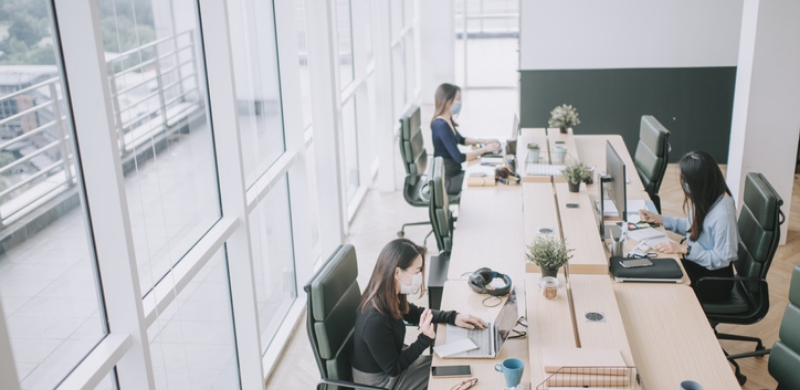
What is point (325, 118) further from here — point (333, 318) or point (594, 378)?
point (594, 378)

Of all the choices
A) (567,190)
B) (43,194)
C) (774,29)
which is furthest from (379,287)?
(774,29)

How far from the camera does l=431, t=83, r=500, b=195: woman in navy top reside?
662cm

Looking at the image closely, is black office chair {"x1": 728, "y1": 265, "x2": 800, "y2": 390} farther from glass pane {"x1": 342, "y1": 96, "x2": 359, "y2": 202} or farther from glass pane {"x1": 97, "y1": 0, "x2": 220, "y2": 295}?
glass pane {"x1": 342, "y1": 96, "x2": 359, "y2": 202}

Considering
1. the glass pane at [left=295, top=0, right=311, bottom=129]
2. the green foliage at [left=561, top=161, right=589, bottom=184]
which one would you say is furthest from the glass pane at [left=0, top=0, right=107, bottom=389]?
the green foliage at [left=561, top=161, right=589, bottom=184]

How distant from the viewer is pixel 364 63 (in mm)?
8062

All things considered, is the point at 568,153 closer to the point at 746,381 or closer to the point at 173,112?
the point at 746,381

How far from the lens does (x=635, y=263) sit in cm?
436

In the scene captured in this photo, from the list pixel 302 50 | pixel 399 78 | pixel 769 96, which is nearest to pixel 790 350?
pixel 769 96

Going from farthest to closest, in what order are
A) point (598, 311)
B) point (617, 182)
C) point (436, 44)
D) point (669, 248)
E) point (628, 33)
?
point (436, 44), point (628, 33), point (617, 182), point (669, 248), point (598, 311)

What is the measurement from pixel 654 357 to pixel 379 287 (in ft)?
4.49

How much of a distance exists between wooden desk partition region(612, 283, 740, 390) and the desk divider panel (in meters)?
0.64

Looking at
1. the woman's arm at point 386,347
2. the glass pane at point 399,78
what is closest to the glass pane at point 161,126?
the woman's arm at point 386,347

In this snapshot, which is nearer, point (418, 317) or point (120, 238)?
point (120, 238)

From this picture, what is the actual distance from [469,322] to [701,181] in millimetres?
1791
